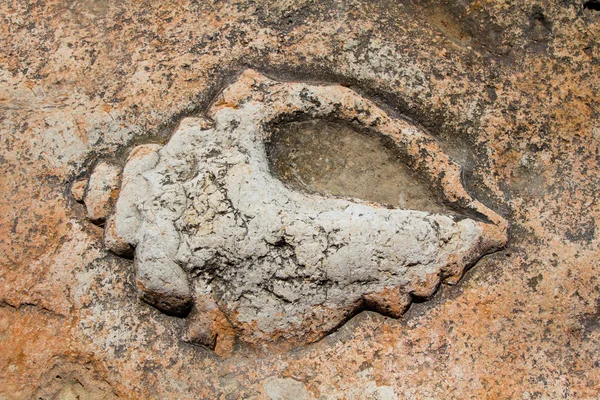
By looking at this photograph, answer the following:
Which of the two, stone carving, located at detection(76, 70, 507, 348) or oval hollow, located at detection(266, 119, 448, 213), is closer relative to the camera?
stone carving, located at detection(76, 70, 507, 348)

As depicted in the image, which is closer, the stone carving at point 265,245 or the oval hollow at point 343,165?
the stone carving at point 265,245

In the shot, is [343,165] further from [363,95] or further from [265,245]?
[265,245]

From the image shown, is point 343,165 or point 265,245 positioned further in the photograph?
point 343,165

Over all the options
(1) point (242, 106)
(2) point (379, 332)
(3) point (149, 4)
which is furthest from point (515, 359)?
(3) point (149, 4)

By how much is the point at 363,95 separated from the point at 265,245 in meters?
0.50

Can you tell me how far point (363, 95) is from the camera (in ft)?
5.05

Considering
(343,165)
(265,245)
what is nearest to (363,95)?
(343,165)

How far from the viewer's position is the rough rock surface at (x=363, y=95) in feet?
4.50

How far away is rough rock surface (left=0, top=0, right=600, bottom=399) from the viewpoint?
1371mm

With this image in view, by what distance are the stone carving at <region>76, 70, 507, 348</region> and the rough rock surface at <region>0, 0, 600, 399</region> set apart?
52 millimetres

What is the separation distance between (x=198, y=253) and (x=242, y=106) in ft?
1.33

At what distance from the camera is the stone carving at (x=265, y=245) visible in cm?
134

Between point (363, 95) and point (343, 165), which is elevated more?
point (363, 95)

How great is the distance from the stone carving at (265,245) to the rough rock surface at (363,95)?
52 mm
